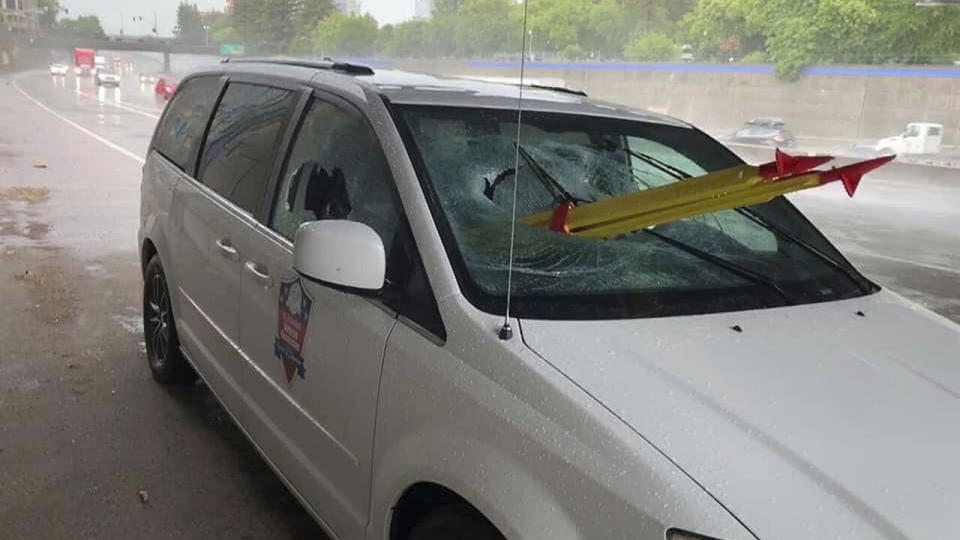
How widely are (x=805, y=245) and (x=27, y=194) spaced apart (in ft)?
34.2

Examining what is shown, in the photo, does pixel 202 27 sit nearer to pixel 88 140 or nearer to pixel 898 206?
pixel 88 140

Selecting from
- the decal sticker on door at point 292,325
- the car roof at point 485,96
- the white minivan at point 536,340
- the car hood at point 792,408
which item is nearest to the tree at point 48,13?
the car roof at point 485,96

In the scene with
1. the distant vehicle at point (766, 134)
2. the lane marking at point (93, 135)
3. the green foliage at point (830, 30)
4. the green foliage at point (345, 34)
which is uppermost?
the green foliage at point (830, 30)

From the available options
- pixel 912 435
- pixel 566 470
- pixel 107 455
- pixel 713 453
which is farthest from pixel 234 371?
pixel 912 435

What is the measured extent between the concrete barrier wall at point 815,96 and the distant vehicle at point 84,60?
52.2 m

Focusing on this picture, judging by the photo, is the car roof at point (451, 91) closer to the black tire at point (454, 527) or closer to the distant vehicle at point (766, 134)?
the black tire at point (454, 527)

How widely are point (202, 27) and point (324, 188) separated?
3575cm

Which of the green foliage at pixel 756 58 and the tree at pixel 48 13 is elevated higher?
the tree at pixel 48 13

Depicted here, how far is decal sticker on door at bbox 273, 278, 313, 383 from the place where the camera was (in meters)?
2.40

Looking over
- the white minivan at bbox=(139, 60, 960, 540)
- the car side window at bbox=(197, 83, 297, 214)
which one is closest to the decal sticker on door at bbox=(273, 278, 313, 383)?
the white minivan at bbox=(139, 60, 960, 540)

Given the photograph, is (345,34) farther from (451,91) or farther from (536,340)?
(536,340)

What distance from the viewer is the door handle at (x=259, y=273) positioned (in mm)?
2639

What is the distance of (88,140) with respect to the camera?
1855 cm

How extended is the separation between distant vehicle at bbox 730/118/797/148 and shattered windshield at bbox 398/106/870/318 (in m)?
22.9
